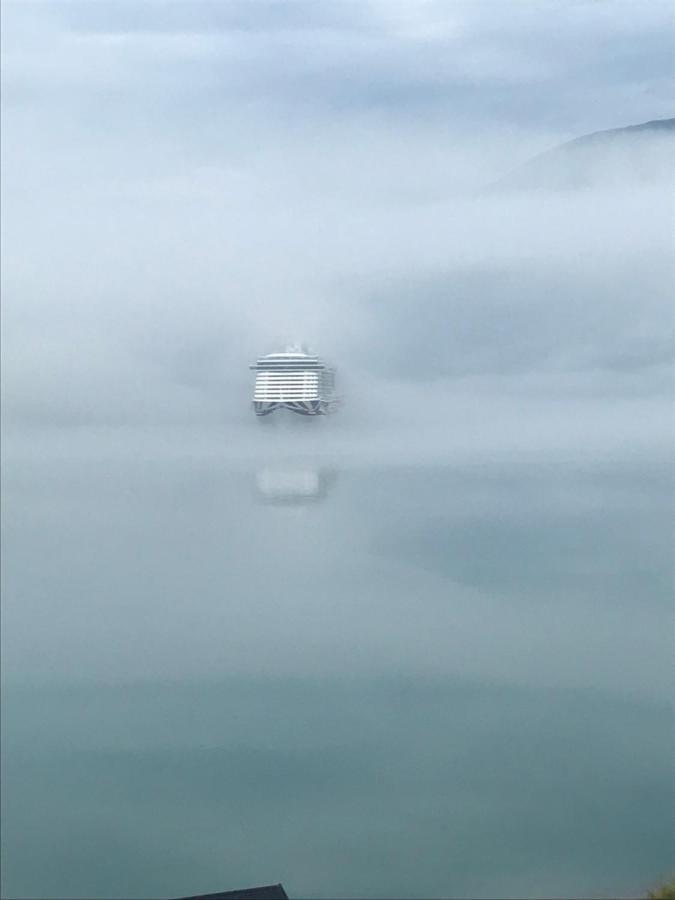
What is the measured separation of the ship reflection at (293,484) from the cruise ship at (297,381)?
0.25 metres

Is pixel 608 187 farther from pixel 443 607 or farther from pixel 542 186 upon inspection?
pixel 443 607

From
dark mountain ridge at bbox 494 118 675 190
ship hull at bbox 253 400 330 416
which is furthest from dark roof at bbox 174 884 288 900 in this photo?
dark mountain ridge at bbox 494 118 675 190

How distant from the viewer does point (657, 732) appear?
428 centimetres

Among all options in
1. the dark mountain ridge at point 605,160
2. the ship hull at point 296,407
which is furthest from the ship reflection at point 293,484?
the dark mountain ridge at point 605,160

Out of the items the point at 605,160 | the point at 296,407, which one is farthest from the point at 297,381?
the point at 605,160

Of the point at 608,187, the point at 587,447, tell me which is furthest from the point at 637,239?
the point at 587,447

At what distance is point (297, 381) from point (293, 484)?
1.41ft

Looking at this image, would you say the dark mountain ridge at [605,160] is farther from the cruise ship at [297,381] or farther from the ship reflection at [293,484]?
the ship reflection at [293,484]

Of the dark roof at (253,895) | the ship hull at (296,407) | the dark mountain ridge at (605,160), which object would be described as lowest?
the dark roof at (253,895)

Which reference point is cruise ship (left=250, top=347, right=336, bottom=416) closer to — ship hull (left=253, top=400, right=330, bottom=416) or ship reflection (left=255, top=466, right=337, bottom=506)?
ship hull (left=253, top=400, right=330, bottom=416)

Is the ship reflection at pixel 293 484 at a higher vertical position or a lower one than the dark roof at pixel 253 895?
higher

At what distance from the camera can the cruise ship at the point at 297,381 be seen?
446 cm

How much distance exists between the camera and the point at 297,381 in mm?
4461

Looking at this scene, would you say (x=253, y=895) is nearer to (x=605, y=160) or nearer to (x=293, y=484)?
(x=293, y=484)
